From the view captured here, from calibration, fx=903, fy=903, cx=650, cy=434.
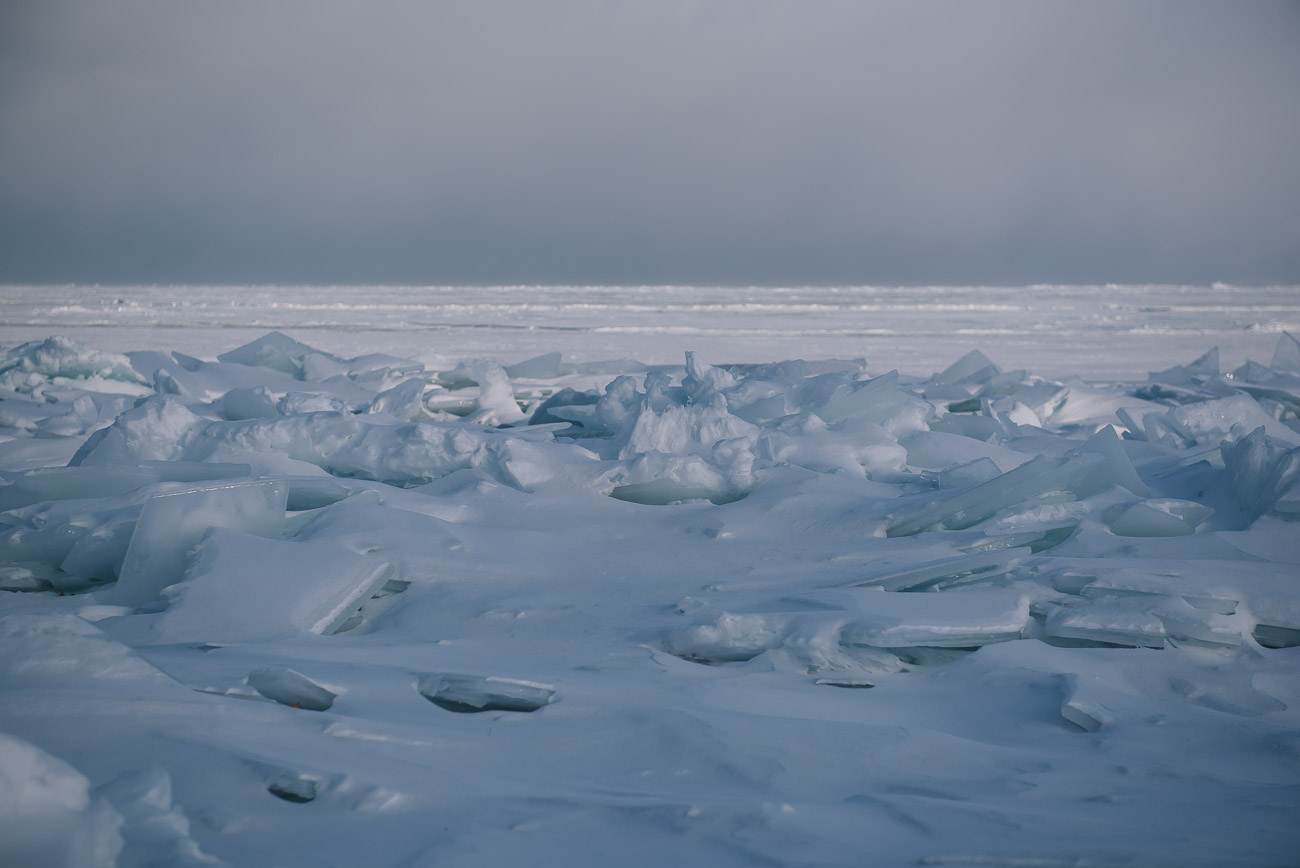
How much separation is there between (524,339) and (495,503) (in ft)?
41.1

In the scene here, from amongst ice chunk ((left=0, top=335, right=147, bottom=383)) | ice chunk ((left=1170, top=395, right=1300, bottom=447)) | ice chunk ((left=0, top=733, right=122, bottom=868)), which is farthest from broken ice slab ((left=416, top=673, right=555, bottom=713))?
ice chunk ((left=0, top=335, right=147, bottom=383))

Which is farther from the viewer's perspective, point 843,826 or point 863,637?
point 863,637

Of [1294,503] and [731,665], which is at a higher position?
[1294,503]

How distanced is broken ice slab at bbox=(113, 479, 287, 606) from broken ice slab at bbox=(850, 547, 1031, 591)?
189cm

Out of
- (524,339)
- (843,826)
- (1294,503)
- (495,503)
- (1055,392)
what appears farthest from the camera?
(524,339)

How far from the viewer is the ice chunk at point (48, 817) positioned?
1.19 metres

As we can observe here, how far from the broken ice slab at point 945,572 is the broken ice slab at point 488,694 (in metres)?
1.14

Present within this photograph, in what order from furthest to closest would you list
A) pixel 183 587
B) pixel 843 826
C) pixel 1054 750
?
pixel 183 587, pixel 1054 750, pixel 843 826

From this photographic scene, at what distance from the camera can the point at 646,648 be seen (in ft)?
7.63

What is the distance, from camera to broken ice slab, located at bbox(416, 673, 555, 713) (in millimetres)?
1958

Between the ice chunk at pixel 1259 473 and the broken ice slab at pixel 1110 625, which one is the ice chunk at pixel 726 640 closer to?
the broken ice slab at pixel 1110 625

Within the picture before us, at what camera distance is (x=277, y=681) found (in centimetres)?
190

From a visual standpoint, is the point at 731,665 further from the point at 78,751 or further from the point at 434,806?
the point at 78,751

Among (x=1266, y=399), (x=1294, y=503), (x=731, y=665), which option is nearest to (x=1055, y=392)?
(x=1266, y=399)
